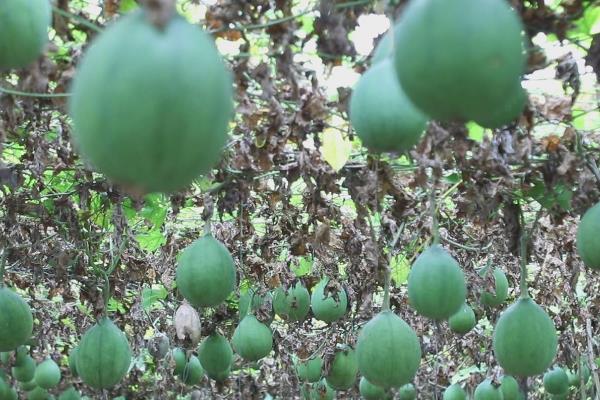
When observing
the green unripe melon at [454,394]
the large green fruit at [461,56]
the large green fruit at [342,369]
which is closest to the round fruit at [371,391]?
the large green fruit at [342,369]

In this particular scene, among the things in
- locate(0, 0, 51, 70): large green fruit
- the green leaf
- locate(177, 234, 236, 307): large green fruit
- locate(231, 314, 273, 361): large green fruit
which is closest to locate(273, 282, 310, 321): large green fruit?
locate(231, 314, 273, 361): large green fruit

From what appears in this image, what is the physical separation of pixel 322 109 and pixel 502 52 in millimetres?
2034

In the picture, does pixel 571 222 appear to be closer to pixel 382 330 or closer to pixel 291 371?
pixel 382 330

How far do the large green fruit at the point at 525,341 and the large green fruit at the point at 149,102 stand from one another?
2.67m

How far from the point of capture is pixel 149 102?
125 cm

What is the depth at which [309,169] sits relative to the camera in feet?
13.2

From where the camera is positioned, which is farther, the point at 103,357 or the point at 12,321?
the point at 103,357

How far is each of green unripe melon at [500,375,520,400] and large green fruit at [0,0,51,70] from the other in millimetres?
A: 5650

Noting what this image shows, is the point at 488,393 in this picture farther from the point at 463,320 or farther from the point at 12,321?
the point at 12,321

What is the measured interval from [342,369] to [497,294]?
4.22 feet

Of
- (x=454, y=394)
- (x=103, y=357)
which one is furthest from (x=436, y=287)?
(x=454, y=394)

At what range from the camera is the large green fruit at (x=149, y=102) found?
1254 millimetres

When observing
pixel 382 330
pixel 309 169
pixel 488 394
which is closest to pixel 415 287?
pixel 382 330

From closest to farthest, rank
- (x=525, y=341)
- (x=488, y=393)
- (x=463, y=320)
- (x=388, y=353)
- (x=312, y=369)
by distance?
(x=525, y=341) → (x=388, y=353) → (x=463, y=320) → (x=488, y=393) → (x=312, y=369)
